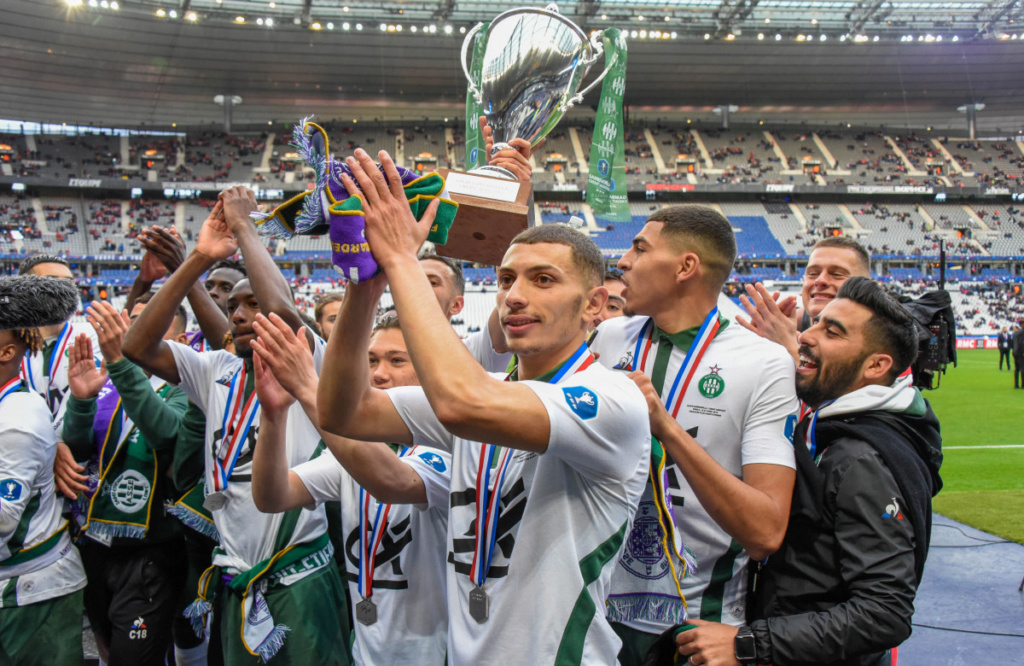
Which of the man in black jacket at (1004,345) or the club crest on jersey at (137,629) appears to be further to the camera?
the man in black jacket at (1004,345)

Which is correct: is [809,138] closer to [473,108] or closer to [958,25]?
[958,25]

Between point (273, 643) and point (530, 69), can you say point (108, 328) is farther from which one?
point (530, 69)

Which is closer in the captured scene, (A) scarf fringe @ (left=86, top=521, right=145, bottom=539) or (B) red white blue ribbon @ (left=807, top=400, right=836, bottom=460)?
(B) red white blue ribbon @ (left=807, top=400, right=836, bottom=460)

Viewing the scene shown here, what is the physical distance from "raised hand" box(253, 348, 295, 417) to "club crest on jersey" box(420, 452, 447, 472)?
18.4 inches

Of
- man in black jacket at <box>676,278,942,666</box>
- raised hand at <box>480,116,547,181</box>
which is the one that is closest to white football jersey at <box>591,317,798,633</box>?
man in black jacket at <box>676,278,942,666</box>

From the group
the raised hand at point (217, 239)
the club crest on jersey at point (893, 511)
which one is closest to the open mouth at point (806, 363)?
the club crest on jersey at point (893, 511)

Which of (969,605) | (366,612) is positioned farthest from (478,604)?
(969,605)

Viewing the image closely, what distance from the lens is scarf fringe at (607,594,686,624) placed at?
1978mm

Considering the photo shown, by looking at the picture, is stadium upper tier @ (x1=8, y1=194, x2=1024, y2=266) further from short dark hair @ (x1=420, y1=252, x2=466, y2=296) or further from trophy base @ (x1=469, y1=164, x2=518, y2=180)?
trophy base @ (x1=469, y1=164, x2=518, y2=180)

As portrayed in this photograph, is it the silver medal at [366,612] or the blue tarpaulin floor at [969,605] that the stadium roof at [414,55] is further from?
the silver medal at [366,612]

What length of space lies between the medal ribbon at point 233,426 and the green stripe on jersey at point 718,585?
71.7 inches

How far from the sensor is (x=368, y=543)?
235 cm

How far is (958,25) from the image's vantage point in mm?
36125

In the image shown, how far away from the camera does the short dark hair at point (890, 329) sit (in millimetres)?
2143
